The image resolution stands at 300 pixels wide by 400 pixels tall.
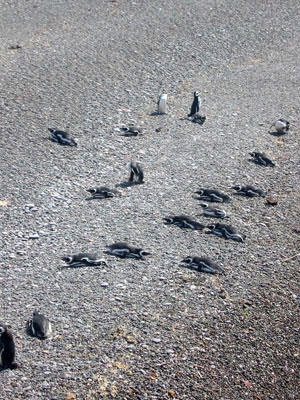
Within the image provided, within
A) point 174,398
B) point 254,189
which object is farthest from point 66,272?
point 254,189

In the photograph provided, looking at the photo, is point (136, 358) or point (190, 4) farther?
point (190, 4)

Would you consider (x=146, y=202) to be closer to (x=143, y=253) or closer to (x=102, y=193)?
(x=102, y=193)

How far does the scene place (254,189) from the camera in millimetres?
10734

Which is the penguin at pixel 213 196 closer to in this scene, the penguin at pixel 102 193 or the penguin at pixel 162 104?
the penguin at pixel 102 193

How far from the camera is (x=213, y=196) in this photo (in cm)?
1031

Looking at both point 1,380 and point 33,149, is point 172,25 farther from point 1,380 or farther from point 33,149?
point 1,380

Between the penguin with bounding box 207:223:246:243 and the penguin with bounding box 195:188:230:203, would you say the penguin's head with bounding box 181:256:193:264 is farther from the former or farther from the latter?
the penguin with bounding box 195:188:230:203

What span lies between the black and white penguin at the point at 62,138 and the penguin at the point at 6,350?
5519mm

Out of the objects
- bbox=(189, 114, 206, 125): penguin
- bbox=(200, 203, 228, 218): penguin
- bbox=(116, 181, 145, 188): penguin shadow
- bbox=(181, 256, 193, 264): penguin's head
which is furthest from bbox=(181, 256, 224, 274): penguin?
bbox=(189, 114, 206, 125): penguin

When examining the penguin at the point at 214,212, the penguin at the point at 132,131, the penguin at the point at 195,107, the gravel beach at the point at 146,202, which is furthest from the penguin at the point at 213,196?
the penguin at the point at 195,107

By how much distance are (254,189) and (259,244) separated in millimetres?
1536

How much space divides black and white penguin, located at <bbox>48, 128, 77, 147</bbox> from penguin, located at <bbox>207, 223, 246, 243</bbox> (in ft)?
10.8

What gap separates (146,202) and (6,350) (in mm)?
4097

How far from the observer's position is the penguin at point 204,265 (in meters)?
8.40
